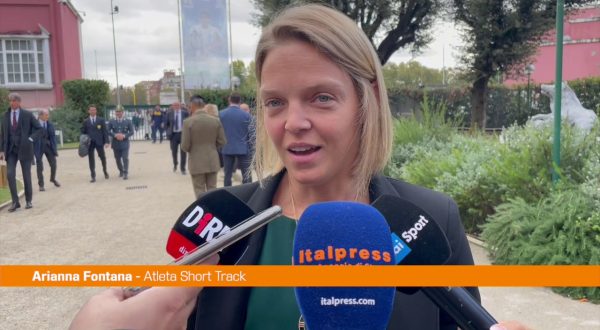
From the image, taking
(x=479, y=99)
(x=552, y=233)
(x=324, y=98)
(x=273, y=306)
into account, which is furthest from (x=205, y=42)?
(x=273, y=306)

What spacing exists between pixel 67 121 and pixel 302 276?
28015mm

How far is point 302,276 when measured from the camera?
1.00m

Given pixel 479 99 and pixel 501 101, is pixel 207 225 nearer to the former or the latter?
pixel 479 99

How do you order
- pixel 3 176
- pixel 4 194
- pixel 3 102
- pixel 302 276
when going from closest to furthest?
pixel 302 276 < pixel 4 194 < pixel 3 176 < pixel 3 102

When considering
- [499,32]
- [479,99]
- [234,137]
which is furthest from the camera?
[479,99]

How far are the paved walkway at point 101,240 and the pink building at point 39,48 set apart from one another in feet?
23.4

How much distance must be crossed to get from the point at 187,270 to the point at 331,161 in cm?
51

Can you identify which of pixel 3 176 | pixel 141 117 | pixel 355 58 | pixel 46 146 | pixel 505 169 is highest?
pixel 355 58

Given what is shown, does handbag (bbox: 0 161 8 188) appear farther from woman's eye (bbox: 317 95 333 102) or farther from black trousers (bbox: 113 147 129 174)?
woman's eye (bbox: 317 95 333 102)

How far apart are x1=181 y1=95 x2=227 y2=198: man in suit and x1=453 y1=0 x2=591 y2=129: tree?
13.1 meters

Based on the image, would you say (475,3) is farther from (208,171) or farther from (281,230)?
(281,230)

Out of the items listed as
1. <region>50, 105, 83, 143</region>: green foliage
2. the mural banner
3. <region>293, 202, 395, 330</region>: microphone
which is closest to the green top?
<region>293, 202, 395, 330</region>: microphone

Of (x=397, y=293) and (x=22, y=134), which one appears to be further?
(x=22, y=134)

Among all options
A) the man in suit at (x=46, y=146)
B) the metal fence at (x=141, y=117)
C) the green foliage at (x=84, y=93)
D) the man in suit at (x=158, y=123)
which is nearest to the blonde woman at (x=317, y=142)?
the man in suit at (x=46, y=146)
